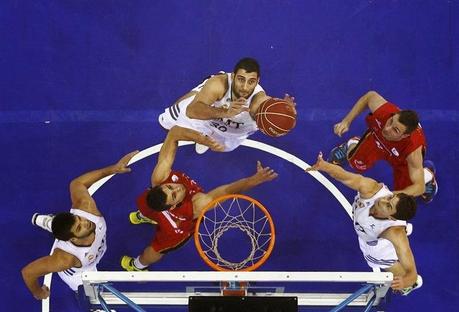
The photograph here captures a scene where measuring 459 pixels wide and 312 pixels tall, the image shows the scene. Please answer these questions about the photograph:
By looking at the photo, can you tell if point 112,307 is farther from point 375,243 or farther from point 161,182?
point 375,243

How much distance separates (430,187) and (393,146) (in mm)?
858

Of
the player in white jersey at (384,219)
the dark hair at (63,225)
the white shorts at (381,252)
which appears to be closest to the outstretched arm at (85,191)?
the dark hair at (63,225)

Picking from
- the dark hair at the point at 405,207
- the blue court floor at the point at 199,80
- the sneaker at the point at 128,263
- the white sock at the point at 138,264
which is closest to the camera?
the dark hair at the point at 405,207

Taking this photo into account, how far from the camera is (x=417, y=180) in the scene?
4930 millimetres

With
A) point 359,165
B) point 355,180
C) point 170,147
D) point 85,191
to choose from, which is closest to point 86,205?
point 85,191

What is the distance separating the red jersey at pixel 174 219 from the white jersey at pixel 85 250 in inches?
18.9

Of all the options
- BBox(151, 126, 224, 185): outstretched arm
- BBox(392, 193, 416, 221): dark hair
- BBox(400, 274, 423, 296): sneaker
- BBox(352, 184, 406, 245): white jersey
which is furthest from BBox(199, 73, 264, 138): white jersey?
BBox(400, 274, 423, 296): sneaker

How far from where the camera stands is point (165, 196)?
446cm

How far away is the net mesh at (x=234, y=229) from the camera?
17.8 ft

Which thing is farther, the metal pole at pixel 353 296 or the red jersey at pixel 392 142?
the red jersey at pixel 392 142

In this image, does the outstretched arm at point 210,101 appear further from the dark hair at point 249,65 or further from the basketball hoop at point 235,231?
the basketball hoop at point 235,231

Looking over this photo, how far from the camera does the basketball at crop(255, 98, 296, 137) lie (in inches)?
176

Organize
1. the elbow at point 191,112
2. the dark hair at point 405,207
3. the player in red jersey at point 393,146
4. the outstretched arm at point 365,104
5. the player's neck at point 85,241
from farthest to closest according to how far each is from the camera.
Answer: the outstretched arm at point 365,104
the elbow at point 191,112
the player in red jersey at point 393,146
the player's neck at point 85,241
the dark hair at point 405,207

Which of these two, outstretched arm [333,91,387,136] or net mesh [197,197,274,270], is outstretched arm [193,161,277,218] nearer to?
net mesh [197,197,274,270]
